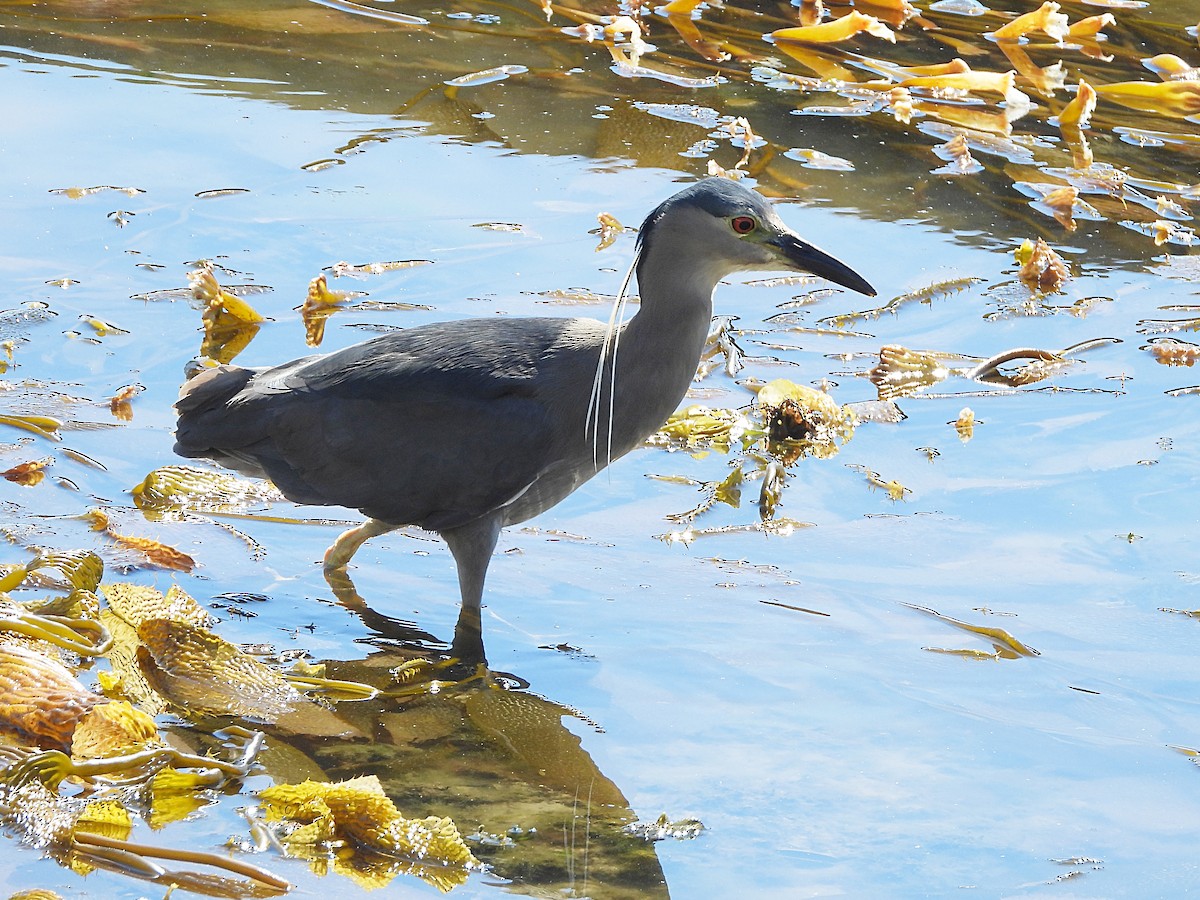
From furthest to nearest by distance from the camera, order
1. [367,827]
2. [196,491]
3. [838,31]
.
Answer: [838,31] → [196,491] → [367,827]

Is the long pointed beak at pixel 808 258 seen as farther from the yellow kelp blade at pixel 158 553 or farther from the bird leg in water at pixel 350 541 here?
the yellow kelp blade at pixel 158 553

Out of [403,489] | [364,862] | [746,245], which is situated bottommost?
[364,862]

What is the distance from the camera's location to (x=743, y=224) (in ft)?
13.1

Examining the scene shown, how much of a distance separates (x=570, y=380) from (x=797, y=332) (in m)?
1.75

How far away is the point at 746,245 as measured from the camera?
4.02m

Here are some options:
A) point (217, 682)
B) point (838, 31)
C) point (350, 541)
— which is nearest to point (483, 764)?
point (217, 682)

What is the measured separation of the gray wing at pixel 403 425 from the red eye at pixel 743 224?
1.89ft

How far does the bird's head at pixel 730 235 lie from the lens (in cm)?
398

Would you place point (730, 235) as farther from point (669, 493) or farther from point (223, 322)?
point (223, 322)

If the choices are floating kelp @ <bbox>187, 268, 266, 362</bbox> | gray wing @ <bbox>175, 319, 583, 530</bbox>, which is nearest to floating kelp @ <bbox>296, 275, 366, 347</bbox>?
floating kelp @ <bbox>187, 268, 266, 362</bbox>

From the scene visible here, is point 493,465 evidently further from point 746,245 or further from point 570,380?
point 746,245

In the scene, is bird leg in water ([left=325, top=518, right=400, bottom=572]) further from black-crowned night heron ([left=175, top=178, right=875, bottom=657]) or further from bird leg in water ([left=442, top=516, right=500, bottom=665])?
bird leg in water ([left=442, top=516, right=500, bottom=665])

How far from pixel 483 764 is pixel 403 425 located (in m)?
1.08

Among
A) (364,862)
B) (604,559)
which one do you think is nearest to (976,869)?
(364,862)
